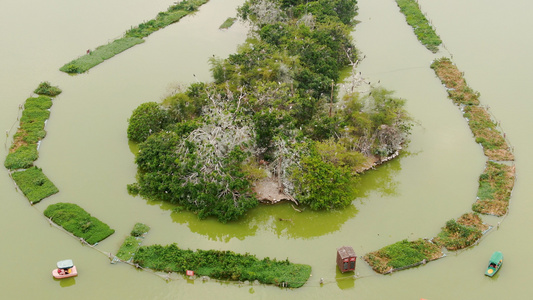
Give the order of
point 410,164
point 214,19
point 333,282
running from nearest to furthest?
point 333,282
point 410,164
point 214,19

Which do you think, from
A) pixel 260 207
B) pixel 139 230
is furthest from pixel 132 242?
pixel 260 207

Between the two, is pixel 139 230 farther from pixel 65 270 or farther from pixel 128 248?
pixel 65 270

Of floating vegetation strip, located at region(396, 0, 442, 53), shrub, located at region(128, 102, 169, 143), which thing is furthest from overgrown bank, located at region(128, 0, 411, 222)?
floating vegetation strip, located at region(396, 0, 442, 53)

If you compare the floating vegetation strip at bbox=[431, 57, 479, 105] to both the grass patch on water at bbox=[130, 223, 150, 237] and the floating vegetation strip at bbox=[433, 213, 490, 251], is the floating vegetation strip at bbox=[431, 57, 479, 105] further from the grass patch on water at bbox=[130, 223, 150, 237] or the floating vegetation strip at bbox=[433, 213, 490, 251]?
the grass patch on water at bbox=[130, 223, 150, 237]

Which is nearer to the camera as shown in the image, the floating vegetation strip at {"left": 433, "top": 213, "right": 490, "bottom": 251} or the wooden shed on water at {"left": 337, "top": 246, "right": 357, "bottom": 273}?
the wooden shed on water at {"left": 337, "top": 246, "right": 357, "bottom": 273}

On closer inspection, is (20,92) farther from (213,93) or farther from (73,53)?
(213,93)

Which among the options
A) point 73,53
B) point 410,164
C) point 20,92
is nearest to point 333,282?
point 410,164

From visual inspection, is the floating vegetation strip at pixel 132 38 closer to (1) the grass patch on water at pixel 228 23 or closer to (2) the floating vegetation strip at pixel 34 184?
(1) the grass patch on water at pixel 228 23
